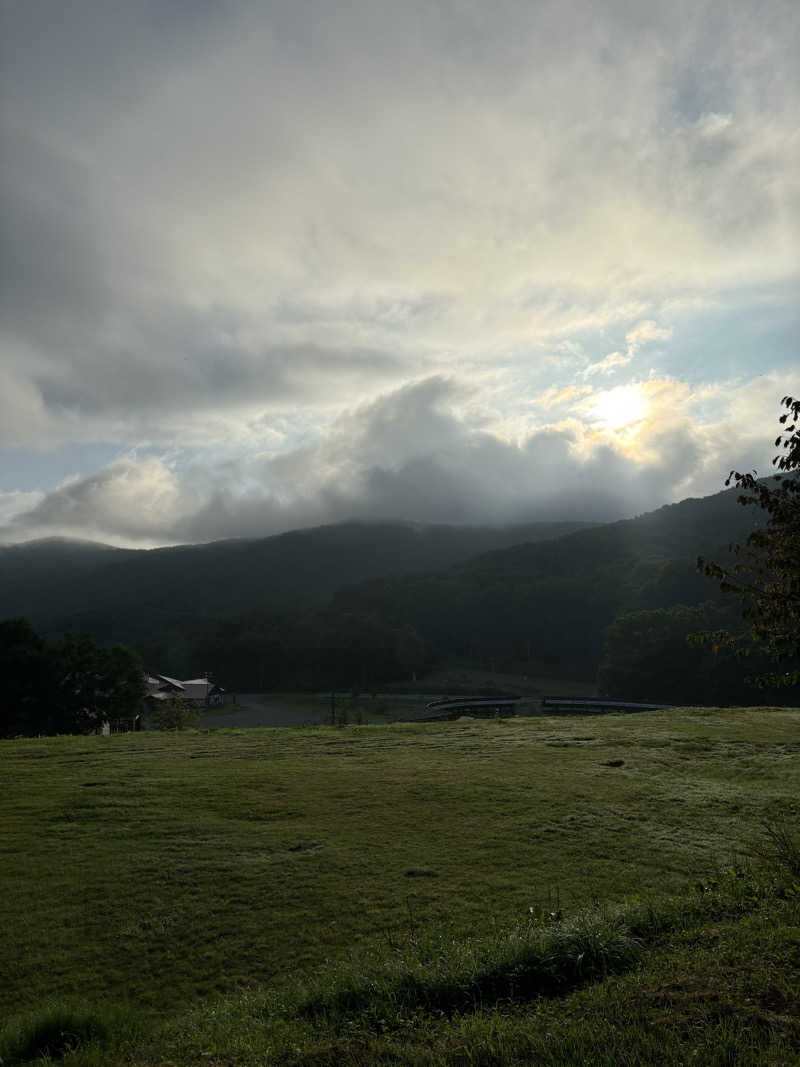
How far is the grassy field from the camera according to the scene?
6547 mm

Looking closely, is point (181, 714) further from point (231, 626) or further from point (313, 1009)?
point (231, 626)

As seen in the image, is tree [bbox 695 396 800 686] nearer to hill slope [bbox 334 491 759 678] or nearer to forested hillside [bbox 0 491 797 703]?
forested hillside [bbox 0 491 797 703]

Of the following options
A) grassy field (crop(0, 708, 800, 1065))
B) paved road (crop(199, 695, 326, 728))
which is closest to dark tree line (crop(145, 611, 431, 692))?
paved road (crop(199, 695, 326, 728))

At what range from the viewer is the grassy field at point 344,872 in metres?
6.55

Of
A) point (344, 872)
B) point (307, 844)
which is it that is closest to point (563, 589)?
point (307, 844)

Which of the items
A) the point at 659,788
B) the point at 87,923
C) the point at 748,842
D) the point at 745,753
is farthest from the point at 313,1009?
the point at 745,753

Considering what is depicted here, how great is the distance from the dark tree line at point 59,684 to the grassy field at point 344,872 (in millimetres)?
34627

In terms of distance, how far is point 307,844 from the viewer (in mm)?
13273

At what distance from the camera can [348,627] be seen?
440 feet

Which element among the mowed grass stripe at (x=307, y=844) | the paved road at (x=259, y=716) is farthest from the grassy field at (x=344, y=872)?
the paved road at (x=259, y=716)

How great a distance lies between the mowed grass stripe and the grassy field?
50mm

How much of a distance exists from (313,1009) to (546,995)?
242cm

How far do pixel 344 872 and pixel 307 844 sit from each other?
172 cm

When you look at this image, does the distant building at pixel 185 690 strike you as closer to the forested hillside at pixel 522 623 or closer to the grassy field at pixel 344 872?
the forested hillside at pixel 522 623
